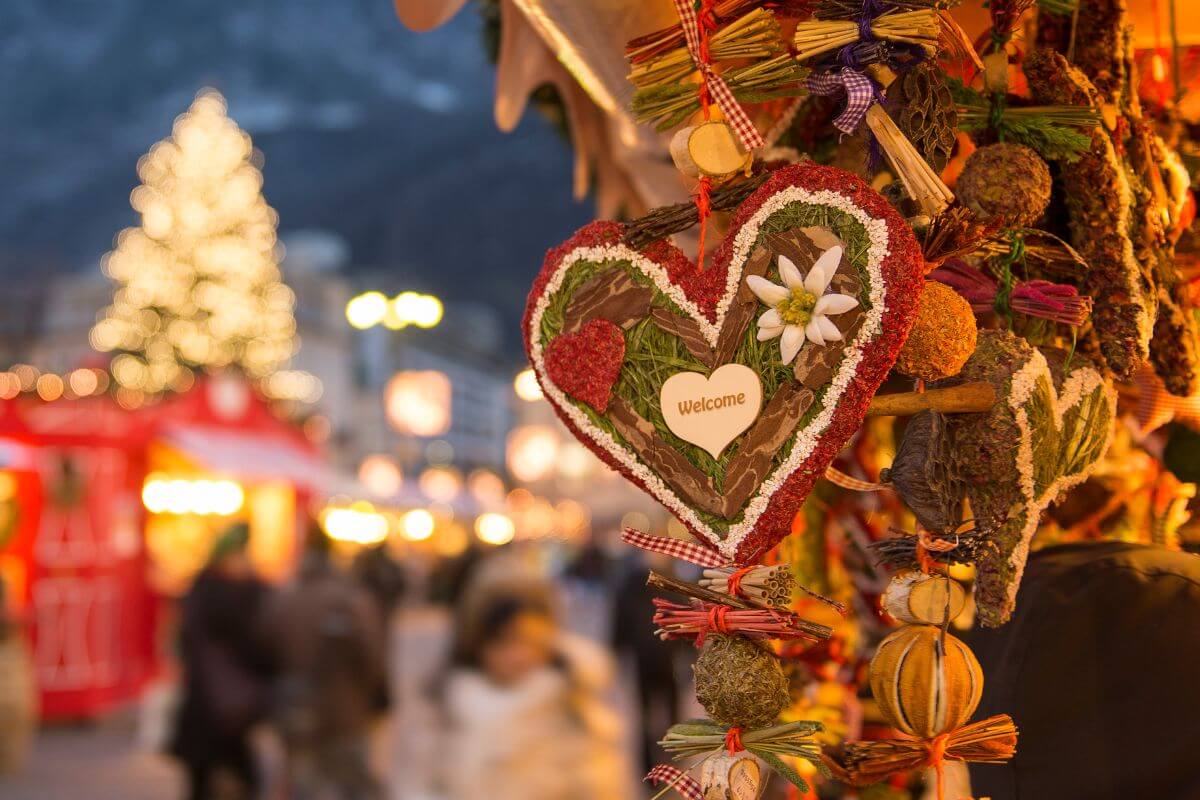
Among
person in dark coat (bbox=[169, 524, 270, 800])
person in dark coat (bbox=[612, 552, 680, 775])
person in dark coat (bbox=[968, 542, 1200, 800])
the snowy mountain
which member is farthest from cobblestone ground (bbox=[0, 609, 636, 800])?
the snowy mountain

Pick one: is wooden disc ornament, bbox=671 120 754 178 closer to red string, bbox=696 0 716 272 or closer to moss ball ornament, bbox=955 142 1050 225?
red string, bbox=696 0 716 272

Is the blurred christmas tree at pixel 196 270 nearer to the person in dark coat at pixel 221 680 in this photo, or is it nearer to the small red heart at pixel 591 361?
the person in dark coat at pixel 221 680

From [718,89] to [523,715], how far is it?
315 cm

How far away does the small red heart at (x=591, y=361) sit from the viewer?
46.2 inches

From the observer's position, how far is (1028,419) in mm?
1150

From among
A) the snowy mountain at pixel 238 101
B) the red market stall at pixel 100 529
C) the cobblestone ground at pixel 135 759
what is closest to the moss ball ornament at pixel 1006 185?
the cobblestone ground at pixel 135 759

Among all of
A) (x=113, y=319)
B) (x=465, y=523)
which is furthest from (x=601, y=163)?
(x=465, y=523)

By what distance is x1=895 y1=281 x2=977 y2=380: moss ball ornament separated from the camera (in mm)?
1086

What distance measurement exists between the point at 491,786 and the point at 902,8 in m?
3.35

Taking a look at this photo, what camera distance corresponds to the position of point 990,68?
4.11ft

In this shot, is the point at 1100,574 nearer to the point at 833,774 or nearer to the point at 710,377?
the point at 833,774

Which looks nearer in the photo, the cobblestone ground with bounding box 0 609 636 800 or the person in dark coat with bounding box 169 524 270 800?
the person in dark coat with bounding box 169 524 270 800

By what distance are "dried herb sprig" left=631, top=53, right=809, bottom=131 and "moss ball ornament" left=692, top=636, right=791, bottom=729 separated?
0.57 m

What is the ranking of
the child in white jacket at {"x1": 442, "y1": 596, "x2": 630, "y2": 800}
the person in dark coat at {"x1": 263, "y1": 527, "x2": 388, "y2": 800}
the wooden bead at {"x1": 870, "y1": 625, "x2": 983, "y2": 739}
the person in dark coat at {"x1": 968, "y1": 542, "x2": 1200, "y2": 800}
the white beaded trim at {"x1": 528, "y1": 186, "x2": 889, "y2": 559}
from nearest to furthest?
the white beaded trim at {"x1": 528, "y1": 186, "x2": 889, "y2": 559} → the wooden bead at {"x1": 870, "y1": 625, "x2": 983, "y2": 739} → the person in dark coat at {"x1": 968, "y1": 542, "x2": 1200, "y2": 800} → the child in white jacket at {"x1": 442, "y1": 596, "x2": 630, "y2": 800} → the person in dark coat at {"x1": 263, "y1": 527, "x2": 388, "y2": 800}
